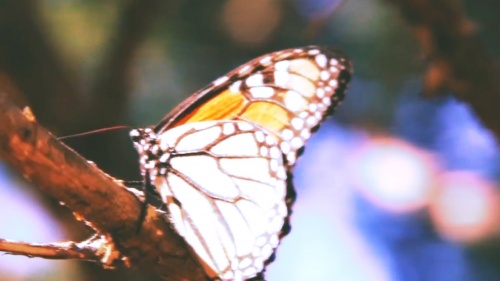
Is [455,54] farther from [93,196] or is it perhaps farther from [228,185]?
[93,196]

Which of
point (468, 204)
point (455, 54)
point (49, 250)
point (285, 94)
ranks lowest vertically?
point (49, 250)

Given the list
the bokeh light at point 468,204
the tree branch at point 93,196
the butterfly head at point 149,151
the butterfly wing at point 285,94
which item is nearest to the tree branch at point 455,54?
the butterfly wing at point 285,94

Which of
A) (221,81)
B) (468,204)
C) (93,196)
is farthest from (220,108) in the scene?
(468,204)

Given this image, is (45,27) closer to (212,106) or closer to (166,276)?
(212,106)

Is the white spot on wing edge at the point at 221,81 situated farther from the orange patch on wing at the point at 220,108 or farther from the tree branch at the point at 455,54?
the tree branch at the point at 455,54

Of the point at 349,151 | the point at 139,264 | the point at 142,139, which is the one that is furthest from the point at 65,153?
the point at 349,151

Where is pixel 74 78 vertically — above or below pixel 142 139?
above

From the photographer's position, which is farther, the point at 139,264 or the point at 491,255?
the point at 491,255
